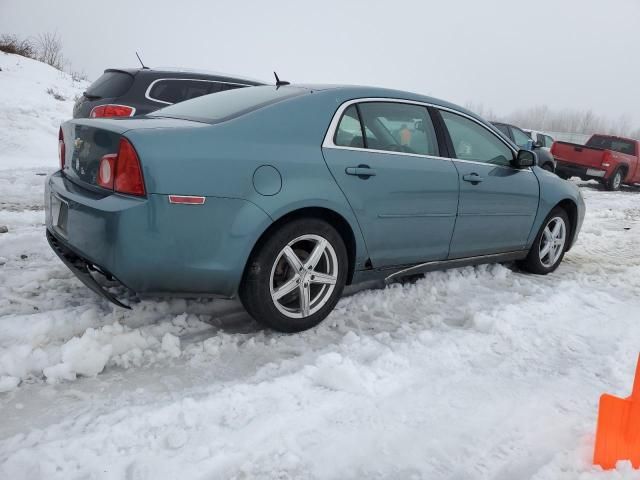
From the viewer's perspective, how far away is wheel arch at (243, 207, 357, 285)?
273 centimetres

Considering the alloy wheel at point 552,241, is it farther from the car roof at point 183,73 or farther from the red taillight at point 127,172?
the car roof at point 183,73

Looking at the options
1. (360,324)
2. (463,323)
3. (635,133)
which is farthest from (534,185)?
(635,133)

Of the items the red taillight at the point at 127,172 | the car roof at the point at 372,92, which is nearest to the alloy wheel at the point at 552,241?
the car roof at the point at 372,92

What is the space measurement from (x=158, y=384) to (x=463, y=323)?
1969mm

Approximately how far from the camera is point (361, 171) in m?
3.02

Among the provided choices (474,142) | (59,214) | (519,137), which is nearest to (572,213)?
(474,142)

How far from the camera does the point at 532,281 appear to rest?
14.1 feet

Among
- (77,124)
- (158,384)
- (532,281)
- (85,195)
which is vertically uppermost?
(77,124)

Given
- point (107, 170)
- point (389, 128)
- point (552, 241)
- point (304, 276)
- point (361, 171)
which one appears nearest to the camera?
point (107, 170)

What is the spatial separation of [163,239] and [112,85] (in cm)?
454

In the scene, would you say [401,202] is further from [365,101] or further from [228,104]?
[228,104]

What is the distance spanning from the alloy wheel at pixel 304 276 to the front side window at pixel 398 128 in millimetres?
759

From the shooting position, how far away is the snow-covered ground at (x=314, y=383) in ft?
6.22

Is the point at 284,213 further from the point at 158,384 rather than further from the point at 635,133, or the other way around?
the point at 635,133
